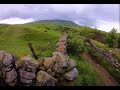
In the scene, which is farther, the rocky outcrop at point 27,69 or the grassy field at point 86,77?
the grassy field at point 86,77

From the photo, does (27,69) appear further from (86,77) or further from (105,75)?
(105,75)

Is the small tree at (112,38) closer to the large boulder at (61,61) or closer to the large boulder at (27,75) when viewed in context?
the large boulder at (61,61)

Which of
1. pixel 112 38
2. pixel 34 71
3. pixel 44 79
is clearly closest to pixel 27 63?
pixel 34 71

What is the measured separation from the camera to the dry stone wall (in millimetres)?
25438

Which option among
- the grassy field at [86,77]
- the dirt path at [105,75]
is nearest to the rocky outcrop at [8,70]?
the grassy field at [86,77]

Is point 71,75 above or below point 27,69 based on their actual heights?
below

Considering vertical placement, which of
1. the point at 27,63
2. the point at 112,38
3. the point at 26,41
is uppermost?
the point at 27,63

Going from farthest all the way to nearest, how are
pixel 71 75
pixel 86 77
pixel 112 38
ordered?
pixel 112 38
pixel 86 77
pixel 71 75

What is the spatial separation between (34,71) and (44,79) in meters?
1.56

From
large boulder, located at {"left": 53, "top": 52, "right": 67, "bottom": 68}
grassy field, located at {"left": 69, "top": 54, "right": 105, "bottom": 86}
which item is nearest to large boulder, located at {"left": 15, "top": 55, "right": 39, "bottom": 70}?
large boulder, located at {"left": 53, "top": 52, "right": 67, "bottom": 68}

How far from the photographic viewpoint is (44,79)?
2508cm

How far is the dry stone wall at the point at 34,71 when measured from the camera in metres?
25.4
